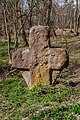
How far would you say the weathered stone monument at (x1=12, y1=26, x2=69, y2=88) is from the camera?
8.27 m

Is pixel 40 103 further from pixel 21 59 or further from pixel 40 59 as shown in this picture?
pixel 21 59

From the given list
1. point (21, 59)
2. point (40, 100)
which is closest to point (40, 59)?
point (21, 59)

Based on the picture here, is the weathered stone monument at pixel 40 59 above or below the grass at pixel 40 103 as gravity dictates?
above

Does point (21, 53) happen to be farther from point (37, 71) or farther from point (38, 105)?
point (38, 105)

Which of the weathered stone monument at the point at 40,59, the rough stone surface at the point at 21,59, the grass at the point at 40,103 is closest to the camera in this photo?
the grass at the point at 40,103

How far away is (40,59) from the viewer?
28.2 ft

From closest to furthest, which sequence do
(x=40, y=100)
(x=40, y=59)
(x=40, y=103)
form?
1. (x=40, y=103)
2. (x=40, y=100)
3. (x=40, y=59)

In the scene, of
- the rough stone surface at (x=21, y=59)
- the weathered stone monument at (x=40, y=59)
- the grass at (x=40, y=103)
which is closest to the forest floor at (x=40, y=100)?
the grass at (x=40, y=103)

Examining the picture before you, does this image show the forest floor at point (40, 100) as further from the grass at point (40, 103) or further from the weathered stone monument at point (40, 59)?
the weathered stone monument at point (40, 59)

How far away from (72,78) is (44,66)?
163 centimetres

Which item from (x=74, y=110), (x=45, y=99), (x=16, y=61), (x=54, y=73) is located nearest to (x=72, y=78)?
(x=54, y=73)

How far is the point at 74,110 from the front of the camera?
20.6 feet

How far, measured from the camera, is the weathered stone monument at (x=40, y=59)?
8273mm

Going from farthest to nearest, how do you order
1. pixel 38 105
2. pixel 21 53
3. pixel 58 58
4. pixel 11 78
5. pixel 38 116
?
pixel 11 78 → pixel 21 53 → pixel 58 58 → pixel 38 105 → pixel 38 116
